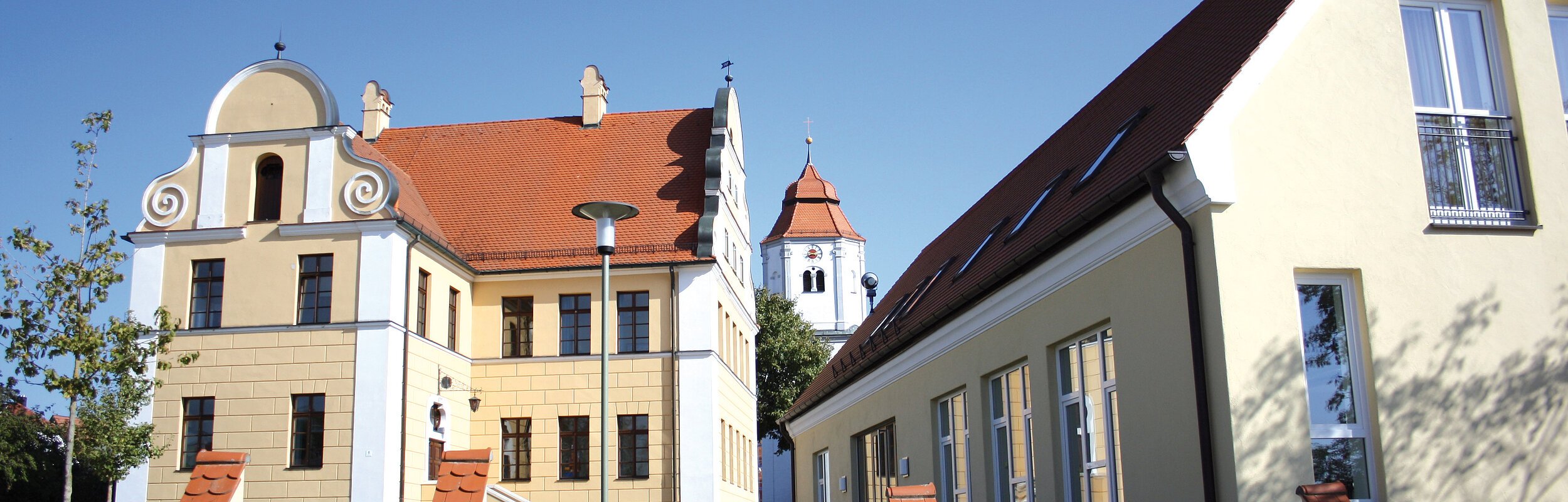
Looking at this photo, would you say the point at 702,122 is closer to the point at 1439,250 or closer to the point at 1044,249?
the point at 1044,249

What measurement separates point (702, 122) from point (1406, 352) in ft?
78.1

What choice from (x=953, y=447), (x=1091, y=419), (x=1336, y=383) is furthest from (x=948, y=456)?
(x=1336, y=383)

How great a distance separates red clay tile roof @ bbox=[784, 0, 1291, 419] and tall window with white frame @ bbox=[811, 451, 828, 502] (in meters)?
3.61

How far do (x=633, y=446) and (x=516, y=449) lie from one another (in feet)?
8.28

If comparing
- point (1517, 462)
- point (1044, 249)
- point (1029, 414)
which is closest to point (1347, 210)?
point (1517, 462)

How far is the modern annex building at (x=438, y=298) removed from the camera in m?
25.2

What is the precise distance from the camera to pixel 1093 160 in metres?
16.2

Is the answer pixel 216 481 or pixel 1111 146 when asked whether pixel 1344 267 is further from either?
pixel 216 481

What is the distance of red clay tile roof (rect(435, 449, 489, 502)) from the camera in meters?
17.4

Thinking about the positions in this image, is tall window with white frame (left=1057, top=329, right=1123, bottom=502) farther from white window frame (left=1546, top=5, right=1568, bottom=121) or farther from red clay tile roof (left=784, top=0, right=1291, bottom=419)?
white window frame (left=1546, top=5, right=1568, bottom=121)

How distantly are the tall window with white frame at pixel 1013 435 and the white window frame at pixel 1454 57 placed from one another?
5.38 m

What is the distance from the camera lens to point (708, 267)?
29.4 m

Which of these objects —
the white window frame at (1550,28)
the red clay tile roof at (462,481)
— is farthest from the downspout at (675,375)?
the white window frame at (1550,28)

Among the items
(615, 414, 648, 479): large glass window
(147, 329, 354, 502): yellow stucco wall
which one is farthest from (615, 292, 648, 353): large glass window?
(147, 329, 354, 502): yellow stucco wall
